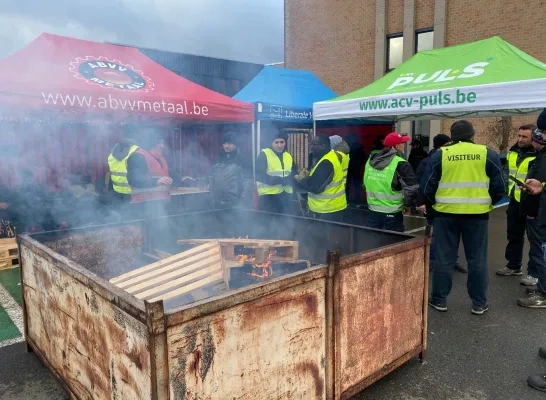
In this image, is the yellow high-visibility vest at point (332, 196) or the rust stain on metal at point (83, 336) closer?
the rust stain on metal at point (83, 336)

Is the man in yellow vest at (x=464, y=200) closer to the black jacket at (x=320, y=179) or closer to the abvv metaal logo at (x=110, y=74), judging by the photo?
the black jacket at (x=320, y=179)

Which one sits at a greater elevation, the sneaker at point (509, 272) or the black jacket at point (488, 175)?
the black jacket at point (488, 175)

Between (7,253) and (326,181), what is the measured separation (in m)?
4.05

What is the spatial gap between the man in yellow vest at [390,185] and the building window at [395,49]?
11.0 meters

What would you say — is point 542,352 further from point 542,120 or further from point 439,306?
point 542,120

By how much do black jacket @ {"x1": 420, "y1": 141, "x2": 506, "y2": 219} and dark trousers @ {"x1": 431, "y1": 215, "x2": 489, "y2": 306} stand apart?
0.08 metres

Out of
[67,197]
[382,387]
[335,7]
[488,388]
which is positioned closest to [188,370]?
[382,387]

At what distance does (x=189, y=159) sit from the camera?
9.56m

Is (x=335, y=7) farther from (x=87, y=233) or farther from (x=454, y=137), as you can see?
(x=87, y=233)

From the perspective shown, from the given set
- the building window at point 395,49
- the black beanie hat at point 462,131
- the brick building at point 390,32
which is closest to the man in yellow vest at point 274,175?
the black beanie hat at point 462,131

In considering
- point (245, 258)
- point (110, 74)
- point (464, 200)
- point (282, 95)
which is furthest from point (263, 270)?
point (282, 95)

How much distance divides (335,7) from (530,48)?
6854 millimetres

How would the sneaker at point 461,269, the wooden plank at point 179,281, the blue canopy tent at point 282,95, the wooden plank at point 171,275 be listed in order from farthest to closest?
the blue canopy tent at point 282,95, the sneaker at point 461,269, the wooden plank at point 171,275, the wooden plank at point 179,281

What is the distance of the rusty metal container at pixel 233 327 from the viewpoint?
1.57 m
